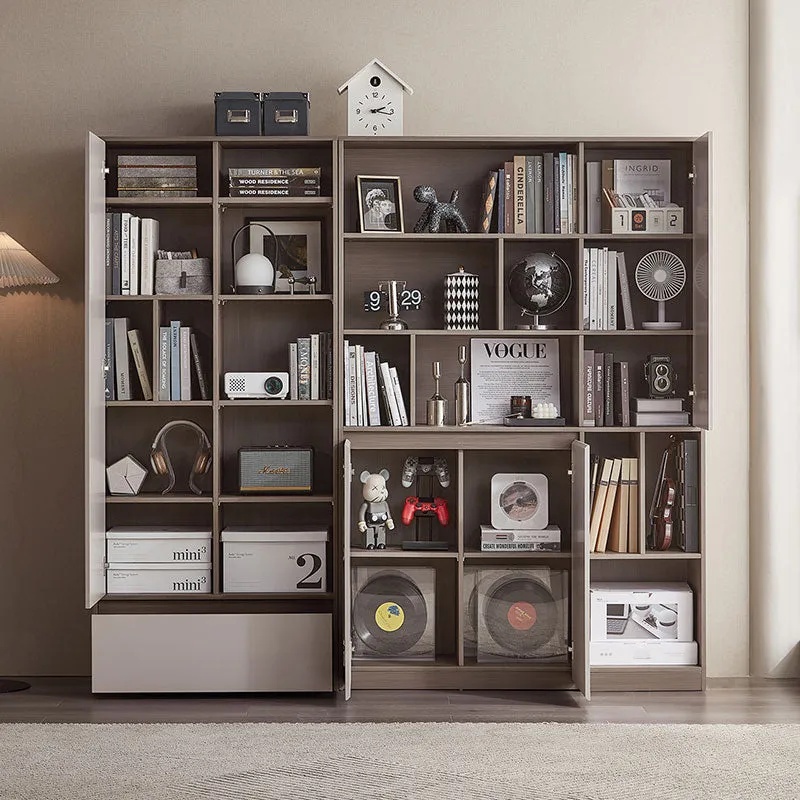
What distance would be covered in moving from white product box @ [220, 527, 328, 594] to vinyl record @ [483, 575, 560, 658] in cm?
65

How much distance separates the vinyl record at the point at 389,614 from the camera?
362 cm

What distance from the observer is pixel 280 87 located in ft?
12.5

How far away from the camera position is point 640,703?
137 inches

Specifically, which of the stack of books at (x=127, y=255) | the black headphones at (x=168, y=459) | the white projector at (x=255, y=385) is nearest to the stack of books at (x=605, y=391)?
the white projector at (x=255, y=385)

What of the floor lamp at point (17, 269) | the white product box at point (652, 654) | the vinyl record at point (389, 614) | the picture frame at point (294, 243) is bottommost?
the white product box at point (652, 654)

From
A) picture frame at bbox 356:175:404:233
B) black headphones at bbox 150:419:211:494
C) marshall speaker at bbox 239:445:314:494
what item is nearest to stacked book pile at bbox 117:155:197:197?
picture frame at bbox 356:175:404:233

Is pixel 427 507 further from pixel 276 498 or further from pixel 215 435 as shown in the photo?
pixel 215 435

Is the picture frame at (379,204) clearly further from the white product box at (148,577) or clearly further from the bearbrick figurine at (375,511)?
the white product box at (148,577)

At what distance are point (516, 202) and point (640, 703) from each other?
1.92 meters

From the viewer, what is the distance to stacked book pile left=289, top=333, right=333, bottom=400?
11.9 feet

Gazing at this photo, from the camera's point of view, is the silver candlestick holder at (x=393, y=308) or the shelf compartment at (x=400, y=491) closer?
the silver candlestick holder at (x=393, y=308)

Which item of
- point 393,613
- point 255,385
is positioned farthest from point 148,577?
point 393,613

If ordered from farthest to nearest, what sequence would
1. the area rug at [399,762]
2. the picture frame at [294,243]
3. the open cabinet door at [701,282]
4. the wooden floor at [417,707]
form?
the picture frame at [294,243]
the open cabinet door at [701,282]
the wooden floor at [417,707]
the area rug at [399,762]

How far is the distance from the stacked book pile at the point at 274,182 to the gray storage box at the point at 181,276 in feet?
1.01
